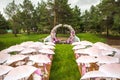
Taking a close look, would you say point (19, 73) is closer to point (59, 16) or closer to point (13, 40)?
point (13, 40)

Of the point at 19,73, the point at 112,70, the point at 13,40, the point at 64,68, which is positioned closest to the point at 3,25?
the point at 13,40

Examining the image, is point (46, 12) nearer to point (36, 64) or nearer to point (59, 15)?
point (59, 15)

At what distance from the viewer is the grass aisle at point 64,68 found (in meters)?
9.17

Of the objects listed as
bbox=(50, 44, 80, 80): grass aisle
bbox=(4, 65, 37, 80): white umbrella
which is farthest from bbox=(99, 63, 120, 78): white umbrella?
bbox=(50, 44, 80, 80): grass aisle

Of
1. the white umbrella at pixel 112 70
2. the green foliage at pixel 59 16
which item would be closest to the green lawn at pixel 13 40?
the green foliage at pixel 59 16

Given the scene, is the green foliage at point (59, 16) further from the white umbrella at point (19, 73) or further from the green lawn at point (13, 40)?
the white umbrella at point (19, 73)

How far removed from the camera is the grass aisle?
361 inches

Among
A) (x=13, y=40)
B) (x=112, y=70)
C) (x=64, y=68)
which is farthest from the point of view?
(x=13, y=40)

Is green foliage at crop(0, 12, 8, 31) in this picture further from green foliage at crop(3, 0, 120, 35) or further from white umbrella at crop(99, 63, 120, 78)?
white umbrella at crop(99, 63, 120, 78)

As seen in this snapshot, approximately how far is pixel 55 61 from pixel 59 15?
2172cm

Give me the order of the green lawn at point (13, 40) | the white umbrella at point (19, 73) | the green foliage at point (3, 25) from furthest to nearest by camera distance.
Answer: the green foliage at point (3, 25) → the green lawn at point (13, 40) → the white umbrella at point (19, 73)

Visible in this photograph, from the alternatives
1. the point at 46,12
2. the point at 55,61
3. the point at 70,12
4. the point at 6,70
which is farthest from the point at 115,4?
the point at 6,70

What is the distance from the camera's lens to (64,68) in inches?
406

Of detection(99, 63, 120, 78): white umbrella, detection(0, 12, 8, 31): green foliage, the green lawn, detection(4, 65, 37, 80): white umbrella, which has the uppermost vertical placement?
detection(0, 12, 8, 31): green foliage
